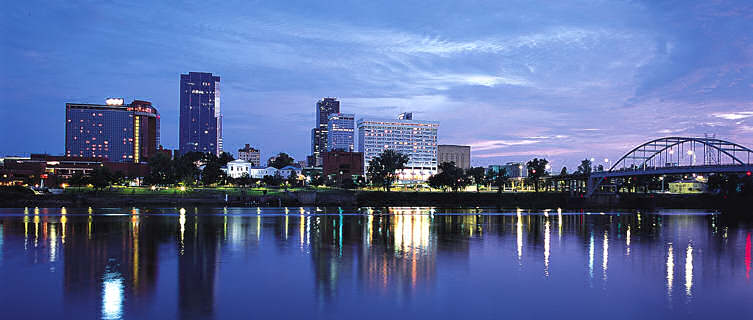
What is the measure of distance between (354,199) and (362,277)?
9089cm

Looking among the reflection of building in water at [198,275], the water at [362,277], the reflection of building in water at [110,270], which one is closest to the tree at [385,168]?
the water at [362,277]

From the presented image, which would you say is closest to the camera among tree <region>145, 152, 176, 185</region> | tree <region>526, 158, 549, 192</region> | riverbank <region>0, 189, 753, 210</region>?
riverbank <region>0, 189, 753, 210</region>

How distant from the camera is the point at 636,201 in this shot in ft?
419

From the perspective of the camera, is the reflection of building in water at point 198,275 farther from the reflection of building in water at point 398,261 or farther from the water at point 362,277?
the reflection of building in water at point 398,261

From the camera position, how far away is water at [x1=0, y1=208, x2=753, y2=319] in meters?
16.3

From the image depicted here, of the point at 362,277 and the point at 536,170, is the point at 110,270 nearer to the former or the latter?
the point at 362,277

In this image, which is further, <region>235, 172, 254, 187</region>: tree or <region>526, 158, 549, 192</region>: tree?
<region>235, 172, 254, 187</region>: tree

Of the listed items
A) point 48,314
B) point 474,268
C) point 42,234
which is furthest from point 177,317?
point 42,234

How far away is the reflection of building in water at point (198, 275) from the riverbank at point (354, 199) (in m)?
64.1

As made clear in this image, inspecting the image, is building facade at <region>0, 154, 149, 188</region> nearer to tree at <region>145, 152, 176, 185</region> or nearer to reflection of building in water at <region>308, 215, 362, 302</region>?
tree at <region>145, 152, 176, 185</region>

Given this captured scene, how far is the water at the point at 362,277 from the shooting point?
53.6ft

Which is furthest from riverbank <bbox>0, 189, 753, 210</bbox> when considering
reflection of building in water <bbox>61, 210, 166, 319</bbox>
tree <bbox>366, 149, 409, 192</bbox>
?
reflection of building in water <bbox>61, 210, 166, 319</bbox>

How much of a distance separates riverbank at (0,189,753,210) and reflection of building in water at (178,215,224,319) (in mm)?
64076

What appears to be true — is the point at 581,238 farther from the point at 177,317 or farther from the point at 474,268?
the point at 177,317
